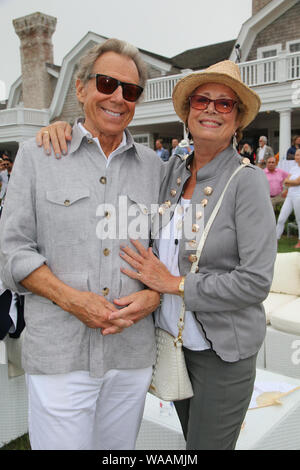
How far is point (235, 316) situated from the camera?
5.81 ft

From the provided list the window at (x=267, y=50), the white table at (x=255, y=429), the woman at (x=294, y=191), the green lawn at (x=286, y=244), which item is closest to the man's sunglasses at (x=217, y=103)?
the white table at (x=255, y=429)

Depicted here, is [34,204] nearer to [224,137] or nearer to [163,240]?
[163,240]

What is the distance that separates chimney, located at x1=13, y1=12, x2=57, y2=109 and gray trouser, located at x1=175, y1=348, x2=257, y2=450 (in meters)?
22.7

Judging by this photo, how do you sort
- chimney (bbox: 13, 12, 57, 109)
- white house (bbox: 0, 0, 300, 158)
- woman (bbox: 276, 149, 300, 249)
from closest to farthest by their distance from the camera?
woman (bbox: 276, 149, 300, 249) → white house (bbox: 0, 0, 300, 158) → chimney (bbox: 13, 12, 57, 109)

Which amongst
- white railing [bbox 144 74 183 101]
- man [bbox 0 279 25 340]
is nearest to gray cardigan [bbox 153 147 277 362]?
man [bbox 0 279 25 340]

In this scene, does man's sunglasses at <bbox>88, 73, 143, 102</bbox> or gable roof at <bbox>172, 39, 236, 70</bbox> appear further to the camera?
gable roof at <bbox>172, 39, 236, 70</bbox>

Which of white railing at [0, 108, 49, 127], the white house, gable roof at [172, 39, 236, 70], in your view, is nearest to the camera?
the white house

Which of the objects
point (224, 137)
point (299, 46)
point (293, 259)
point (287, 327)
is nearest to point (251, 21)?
point (299, 46)

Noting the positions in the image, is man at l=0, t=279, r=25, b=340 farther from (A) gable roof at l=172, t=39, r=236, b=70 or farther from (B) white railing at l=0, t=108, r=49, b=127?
(B) white railing at l=0, t=108, r=49, b=127

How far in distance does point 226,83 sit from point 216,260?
0.77 meters

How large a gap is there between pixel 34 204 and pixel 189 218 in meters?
0.66

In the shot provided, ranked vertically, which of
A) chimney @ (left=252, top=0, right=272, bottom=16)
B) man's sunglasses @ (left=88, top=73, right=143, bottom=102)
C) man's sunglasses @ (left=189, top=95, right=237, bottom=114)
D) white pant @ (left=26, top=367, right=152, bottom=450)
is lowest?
white pant @ (left=26, top=367, right=152, bottom=450)

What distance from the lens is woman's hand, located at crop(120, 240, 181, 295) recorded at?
1754 mm

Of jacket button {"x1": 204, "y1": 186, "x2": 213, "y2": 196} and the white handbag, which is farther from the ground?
jacket button {"x1": 204, "y1": 186, "x2": 213, "y2": 196}
